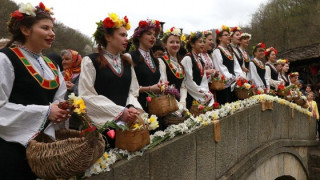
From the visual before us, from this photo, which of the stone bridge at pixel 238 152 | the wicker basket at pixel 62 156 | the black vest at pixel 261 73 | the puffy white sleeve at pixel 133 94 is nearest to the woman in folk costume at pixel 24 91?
the wicker basket at pixel 62 156

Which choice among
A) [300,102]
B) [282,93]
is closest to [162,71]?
[282,93]

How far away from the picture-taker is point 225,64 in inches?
244

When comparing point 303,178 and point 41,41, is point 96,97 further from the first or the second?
point 303,178


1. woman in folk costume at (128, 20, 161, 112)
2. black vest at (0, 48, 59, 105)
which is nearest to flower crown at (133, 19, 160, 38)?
woman in folk costume at (128, 20, 161, 112)

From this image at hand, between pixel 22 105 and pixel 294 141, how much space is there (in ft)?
27.0

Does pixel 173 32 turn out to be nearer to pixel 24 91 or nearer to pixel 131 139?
pixel 131 139

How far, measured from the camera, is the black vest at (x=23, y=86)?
2148 mm

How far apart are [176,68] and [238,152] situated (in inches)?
77.1

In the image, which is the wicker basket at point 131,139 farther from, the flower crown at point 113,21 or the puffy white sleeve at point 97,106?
the flower crown at point 113,21

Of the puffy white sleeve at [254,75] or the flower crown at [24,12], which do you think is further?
the puffy white sleeve at [254,75]

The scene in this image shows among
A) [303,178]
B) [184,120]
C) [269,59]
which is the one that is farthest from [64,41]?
[184,120]

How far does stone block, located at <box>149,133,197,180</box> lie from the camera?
3.05m

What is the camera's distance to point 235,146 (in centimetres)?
521

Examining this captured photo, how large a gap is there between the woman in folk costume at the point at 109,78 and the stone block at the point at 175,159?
0.53m
